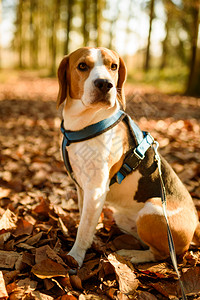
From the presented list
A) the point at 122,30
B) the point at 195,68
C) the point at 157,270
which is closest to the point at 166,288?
the point at 157,270

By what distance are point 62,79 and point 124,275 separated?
184 cm

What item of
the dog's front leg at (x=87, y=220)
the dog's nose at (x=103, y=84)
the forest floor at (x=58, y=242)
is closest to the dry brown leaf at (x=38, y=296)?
the forest floor at (x=58, y=242)

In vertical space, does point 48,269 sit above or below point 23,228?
above

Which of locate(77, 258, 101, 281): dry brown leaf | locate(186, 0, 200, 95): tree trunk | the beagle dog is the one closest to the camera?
locate(77, 258, 101, 281): dry brown leaf

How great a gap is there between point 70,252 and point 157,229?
0.81 metres

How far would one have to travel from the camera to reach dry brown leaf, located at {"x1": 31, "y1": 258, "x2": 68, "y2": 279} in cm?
207

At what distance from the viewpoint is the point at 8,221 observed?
289 cm

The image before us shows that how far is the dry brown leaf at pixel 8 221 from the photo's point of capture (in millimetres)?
2800

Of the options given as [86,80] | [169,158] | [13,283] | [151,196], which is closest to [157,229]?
[151,196]

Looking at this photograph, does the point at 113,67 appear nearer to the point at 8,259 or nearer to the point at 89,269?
the point at 89,269

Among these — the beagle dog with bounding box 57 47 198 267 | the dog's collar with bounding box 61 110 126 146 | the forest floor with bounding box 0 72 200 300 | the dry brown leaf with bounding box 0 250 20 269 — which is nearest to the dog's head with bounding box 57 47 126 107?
the beagle dog with bounding box 57 47 198 267

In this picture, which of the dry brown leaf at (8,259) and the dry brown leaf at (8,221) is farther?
the dry brown leaf at (8,221)

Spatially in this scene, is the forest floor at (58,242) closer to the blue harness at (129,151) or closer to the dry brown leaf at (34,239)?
the dry brown leaf at (34,239)

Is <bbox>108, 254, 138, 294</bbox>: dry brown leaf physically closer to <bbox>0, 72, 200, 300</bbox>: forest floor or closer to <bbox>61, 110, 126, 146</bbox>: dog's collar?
<bbox>0, 72, 200, 300</bbox>: forest floor
